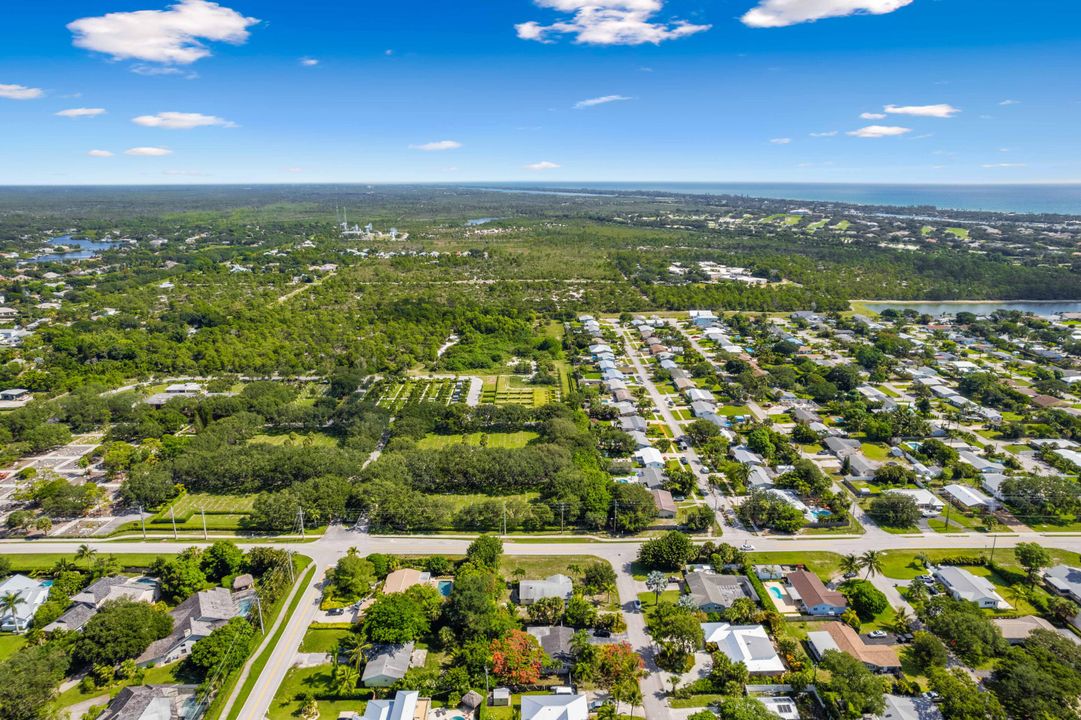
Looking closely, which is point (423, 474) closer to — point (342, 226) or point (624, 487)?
point (624, 487)

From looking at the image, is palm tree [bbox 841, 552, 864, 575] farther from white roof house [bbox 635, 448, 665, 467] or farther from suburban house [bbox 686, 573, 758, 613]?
white roof house [bbox 635, 448, 665, 467]

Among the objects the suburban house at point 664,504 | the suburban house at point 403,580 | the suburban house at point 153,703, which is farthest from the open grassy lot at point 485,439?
the suburban house at point 153,703

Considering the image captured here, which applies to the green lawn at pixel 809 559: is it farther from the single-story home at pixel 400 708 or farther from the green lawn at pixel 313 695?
the green lawn at pixel 313 695

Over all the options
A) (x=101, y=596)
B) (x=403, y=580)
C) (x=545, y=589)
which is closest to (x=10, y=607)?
(x=101, y=596)

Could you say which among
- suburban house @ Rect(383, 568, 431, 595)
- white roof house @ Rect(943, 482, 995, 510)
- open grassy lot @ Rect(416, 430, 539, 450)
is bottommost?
suburban house @ Rect(383, 568, 431, 595)

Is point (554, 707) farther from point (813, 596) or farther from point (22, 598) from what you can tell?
point (22, 598)

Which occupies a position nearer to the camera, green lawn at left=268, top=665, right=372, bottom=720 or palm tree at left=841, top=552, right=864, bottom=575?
green lawn at left=268, top=665, right=372, bottom=720

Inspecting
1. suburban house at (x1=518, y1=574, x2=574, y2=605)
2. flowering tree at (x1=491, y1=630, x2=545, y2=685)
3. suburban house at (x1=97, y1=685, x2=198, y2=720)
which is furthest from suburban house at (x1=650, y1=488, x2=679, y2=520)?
suburban house at (x1=97, y1=685, x2=198, y2=720)

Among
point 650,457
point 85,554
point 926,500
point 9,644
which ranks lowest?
point 9,644
